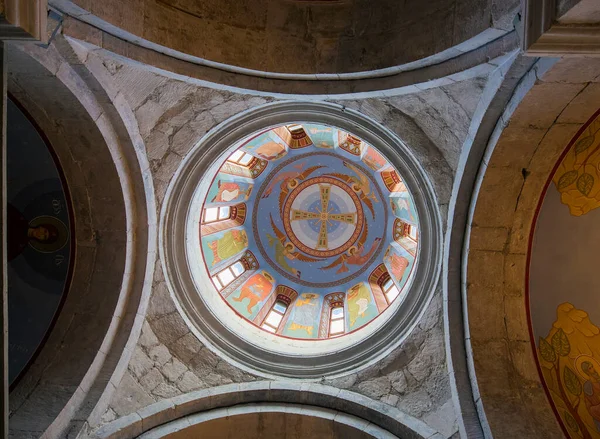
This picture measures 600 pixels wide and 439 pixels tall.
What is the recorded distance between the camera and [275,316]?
10289 mm

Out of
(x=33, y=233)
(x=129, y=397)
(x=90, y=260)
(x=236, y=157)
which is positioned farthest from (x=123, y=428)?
(x=236, y=157)

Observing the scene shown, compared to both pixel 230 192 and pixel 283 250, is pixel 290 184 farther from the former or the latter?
pixel 230 192

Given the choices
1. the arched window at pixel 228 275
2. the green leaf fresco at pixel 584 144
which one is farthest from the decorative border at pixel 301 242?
the green leaf fresco at pixel 584 144

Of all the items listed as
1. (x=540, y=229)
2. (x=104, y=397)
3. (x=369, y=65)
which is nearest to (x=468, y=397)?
(x=540, y=229)

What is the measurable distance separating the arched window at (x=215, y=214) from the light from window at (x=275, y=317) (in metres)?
2.13

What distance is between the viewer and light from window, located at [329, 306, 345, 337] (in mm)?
9719

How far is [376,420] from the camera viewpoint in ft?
24.2

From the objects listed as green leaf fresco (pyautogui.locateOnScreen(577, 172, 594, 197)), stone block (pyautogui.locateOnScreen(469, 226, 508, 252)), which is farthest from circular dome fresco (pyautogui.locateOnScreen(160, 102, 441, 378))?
green leaf fresco (pyautogui.locateOnScreen(577, 172, 594, 197))

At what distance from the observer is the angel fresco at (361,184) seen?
12.0 metres

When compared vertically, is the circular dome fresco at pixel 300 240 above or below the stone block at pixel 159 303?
above

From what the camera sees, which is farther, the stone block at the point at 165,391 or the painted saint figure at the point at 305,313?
the painted saint figure at the point at 305,313

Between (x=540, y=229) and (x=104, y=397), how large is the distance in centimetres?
586

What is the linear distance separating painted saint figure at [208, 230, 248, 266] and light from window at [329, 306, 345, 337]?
95.1 inches

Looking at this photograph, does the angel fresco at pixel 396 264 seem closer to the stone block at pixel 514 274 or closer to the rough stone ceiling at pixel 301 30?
the stone block at pixel 514 274
